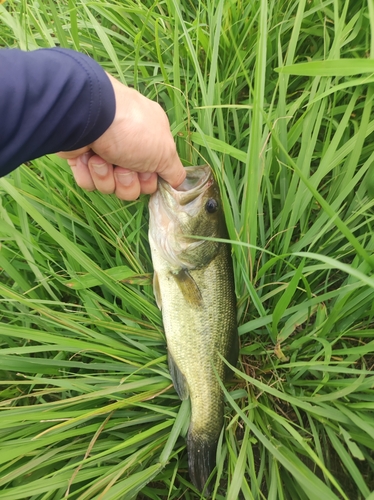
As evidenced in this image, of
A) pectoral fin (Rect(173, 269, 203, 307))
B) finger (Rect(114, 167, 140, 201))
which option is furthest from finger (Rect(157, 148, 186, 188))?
pectoral fin (Rect(173, 269, 203, 307))

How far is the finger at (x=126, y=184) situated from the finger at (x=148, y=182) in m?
0.03

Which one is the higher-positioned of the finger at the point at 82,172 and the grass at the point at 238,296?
the finger at the point at 82,172

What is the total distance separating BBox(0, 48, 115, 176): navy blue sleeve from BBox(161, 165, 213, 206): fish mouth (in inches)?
18.3

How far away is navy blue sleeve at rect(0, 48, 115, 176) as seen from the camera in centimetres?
121

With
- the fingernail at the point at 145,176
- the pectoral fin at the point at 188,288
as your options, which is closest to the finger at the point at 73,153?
the fingernail at the point at 145,176

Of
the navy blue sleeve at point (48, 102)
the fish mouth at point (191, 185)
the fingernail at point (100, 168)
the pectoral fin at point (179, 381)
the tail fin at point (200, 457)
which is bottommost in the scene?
the tail fin at point (200, 457)

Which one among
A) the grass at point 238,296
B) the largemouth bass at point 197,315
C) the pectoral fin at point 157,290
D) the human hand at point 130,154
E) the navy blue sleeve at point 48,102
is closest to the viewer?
the navy blue sleeve at point 48,102

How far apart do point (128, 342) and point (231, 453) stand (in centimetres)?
74

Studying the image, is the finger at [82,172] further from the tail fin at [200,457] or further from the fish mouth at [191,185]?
the tail fin at [200,457]

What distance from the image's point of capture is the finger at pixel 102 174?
1643 millimetres

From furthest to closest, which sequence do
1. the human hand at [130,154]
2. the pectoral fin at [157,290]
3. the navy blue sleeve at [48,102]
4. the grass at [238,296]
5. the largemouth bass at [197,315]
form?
the pectoral fin at [157,290]
the largemouth bass at [197,315]
the grass at [238,296]
the human hand at [130,154]
the navy blue sleeve at [48,102]

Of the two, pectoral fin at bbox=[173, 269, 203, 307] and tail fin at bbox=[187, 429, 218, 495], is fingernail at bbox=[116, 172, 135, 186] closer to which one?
pectoral fin at bbox=[173, 269, 203, 307]

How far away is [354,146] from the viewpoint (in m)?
1.70

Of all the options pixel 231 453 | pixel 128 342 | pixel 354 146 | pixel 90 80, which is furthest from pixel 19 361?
pixel 354 146
